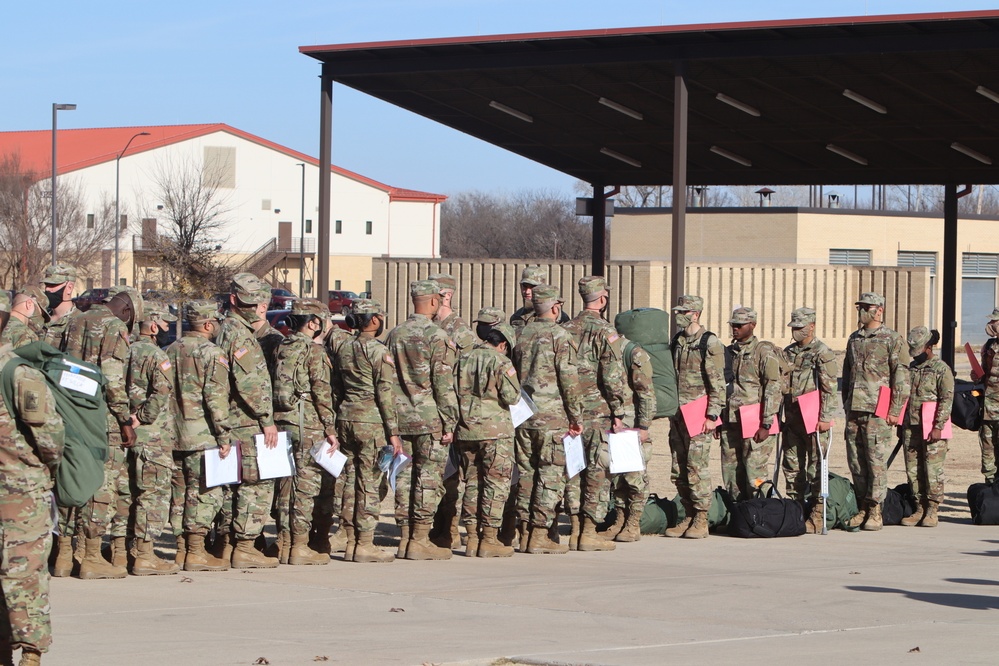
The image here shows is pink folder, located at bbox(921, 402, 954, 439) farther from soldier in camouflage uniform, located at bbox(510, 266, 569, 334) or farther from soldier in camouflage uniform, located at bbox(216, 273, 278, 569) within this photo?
soldier in camouflage uniform, located at bbox(216, 273, 278, 569)

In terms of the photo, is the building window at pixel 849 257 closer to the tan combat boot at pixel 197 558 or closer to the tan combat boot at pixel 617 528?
the tan combat boot at pixel 617 528

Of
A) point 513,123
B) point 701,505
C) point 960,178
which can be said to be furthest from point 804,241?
point 701,505

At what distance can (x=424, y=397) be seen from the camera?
10.3 metres

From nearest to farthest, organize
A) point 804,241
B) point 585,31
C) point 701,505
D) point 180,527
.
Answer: point 180,527 → point 701,505 → point 585,31 → point 804,241

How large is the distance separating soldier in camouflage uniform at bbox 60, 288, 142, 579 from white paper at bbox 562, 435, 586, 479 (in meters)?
3.15

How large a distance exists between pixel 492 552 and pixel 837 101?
40.6 feet

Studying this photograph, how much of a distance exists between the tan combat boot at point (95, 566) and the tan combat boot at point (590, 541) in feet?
11.3

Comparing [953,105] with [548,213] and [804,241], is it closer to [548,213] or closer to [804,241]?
[804,241]

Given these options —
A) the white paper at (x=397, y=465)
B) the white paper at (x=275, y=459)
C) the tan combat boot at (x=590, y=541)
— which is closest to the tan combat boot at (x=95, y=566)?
the white paper at (x=275, y=459)

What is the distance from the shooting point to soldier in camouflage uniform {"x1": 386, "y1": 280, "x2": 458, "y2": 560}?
10.2m

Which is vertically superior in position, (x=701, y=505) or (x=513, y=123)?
(x=513, y=123)

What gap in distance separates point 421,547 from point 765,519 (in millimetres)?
3045

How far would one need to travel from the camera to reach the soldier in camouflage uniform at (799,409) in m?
11.9

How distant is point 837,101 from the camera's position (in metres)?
20.8
